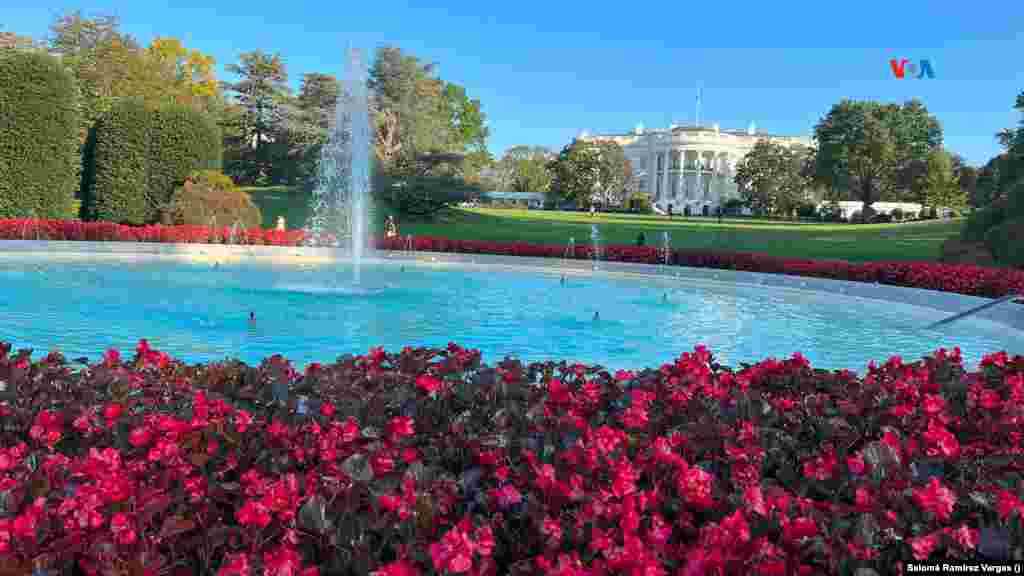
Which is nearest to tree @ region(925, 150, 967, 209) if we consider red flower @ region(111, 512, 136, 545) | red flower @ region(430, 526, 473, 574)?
red flower @ region(430, 526, 473, 574)

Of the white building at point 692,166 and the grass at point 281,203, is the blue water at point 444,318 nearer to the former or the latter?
the grass at point 281,203

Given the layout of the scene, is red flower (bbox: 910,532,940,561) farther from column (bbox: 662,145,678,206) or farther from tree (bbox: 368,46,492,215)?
column (bbox: 662,145,678,206)

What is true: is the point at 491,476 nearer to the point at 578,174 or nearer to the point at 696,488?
the point at 696,488

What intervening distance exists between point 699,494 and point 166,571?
1.70m

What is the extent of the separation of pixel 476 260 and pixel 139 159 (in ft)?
39.9

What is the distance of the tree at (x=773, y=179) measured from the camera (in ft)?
234

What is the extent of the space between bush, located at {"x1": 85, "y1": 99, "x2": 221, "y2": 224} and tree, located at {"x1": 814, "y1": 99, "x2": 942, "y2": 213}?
Result: 157 feet

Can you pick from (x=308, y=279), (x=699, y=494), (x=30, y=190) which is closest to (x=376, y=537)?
(x=699, y=494)

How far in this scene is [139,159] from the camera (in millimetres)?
26875

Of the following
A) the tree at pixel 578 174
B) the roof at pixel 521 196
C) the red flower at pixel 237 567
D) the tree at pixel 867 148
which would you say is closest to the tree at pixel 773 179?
the tree at pixel 867 148

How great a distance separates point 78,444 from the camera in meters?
3.74

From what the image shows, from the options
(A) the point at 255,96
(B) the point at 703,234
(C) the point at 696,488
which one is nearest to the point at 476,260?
(B) the point at 703,234

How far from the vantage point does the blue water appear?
31.2 ft

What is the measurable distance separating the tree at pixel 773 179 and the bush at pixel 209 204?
174 ft
